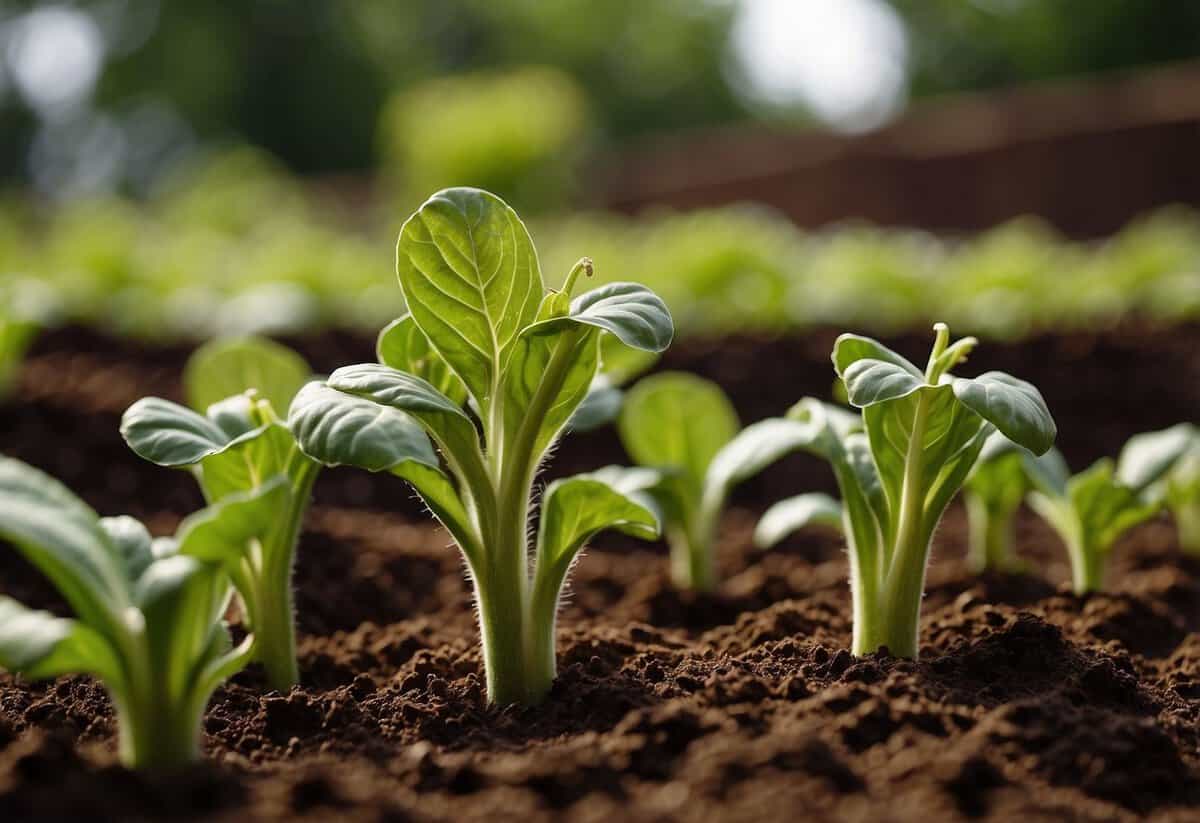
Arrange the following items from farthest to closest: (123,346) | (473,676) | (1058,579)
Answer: (123,346) < (1058,579) < (473,676)

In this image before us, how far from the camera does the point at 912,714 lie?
139 centimetres

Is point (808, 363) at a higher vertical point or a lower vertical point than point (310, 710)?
higher

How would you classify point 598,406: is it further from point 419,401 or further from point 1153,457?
point 1153,457

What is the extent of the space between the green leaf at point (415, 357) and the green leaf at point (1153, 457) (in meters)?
1.27

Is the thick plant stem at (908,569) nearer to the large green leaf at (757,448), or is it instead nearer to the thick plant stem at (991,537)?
the large green leaf at (757,448)

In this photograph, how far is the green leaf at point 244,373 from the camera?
2000 mm

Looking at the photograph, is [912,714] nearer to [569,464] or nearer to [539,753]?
[539,753]

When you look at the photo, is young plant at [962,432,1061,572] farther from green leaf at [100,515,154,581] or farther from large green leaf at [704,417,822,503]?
green leaf at [100,515,154,581]

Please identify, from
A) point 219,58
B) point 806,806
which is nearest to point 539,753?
point 806,806

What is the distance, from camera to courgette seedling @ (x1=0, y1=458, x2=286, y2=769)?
1.19 meters

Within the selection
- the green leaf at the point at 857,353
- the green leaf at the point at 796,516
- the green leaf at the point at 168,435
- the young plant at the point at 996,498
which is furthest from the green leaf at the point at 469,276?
the young plant at the point at 996,498

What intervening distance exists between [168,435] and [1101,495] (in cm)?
164

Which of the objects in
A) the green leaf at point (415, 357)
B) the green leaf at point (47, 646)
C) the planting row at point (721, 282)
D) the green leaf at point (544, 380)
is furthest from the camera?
the planting row at point (721, 282)

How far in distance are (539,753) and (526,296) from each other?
1.95ft
